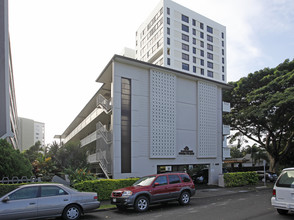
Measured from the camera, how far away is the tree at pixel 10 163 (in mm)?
13281

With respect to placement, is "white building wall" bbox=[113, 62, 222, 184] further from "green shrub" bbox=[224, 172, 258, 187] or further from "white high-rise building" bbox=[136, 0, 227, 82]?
"white high-rise building" bbox=[136, 0, 227, 82]

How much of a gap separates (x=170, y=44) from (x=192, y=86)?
119 ft

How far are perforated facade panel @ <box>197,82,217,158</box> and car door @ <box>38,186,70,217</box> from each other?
1494cm

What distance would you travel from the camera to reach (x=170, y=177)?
13070mm

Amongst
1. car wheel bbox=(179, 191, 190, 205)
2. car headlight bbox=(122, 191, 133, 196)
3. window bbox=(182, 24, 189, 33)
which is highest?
window bbox=(182, 24, 189, 33)

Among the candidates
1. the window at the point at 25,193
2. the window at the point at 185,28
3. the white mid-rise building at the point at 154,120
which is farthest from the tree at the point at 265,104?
the window at the point at 185,28

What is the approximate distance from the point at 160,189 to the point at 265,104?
63.5 feet

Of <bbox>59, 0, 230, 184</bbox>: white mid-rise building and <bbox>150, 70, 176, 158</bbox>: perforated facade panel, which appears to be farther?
<bbox>150, 70, 176, 158</bbox>: perforated facade panel

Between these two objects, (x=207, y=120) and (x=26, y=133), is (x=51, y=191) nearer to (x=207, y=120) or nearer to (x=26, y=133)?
(x=207, y=120)

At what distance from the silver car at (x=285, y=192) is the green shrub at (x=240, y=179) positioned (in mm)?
13292

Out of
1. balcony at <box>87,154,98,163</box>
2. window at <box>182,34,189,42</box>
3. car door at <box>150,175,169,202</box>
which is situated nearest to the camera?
car door at <box>150,175,169,202</box>

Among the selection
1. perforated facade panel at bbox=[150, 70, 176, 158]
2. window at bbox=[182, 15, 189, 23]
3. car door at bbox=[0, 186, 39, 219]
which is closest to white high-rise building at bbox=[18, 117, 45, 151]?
window at bbox=[182, 15, 189, 23]

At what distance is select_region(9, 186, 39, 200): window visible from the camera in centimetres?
887

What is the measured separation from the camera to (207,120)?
23750 millimetres
